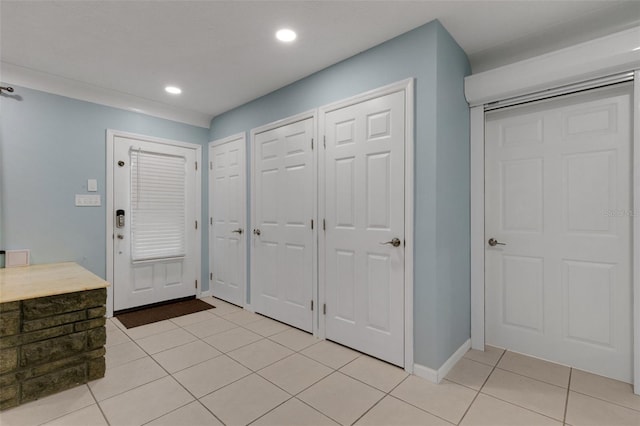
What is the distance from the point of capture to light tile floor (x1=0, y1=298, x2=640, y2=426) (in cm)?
178

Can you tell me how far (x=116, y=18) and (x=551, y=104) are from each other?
3.37 metres

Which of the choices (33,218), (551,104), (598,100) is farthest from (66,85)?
(598,100)

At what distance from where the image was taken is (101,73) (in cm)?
302

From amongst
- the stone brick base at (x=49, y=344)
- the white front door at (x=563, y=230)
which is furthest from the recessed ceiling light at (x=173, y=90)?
the white front door at (x=563, y=230)

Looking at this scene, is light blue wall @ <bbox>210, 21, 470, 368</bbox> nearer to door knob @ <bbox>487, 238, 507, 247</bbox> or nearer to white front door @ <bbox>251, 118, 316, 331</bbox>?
door knob @ <bbox>487, 238, 507, 247</bbox>

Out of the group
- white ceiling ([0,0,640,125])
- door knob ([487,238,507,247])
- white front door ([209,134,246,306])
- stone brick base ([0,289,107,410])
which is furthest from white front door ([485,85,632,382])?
stone brick base ([0,289,107,410])

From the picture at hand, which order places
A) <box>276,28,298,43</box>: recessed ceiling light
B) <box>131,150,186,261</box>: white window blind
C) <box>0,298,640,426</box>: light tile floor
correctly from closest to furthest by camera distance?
<box>0,298,640,426</box>: light tile floor
<box>276,28,298,43</box>: recessed ceiling light
<box>131,150,186,261</box>: white window blind

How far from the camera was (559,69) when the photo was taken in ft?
7.29

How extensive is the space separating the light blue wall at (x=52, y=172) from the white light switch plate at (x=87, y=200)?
4 cm

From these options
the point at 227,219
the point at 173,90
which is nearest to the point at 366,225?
the point at 227,219

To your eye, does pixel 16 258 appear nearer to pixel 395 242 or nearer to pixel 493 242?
pixel 395 242

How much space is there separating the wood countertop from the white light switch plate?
2.42ft

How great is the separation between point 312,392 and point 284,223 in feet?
5.50

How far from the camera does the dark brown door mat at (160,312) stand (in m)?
3.39
